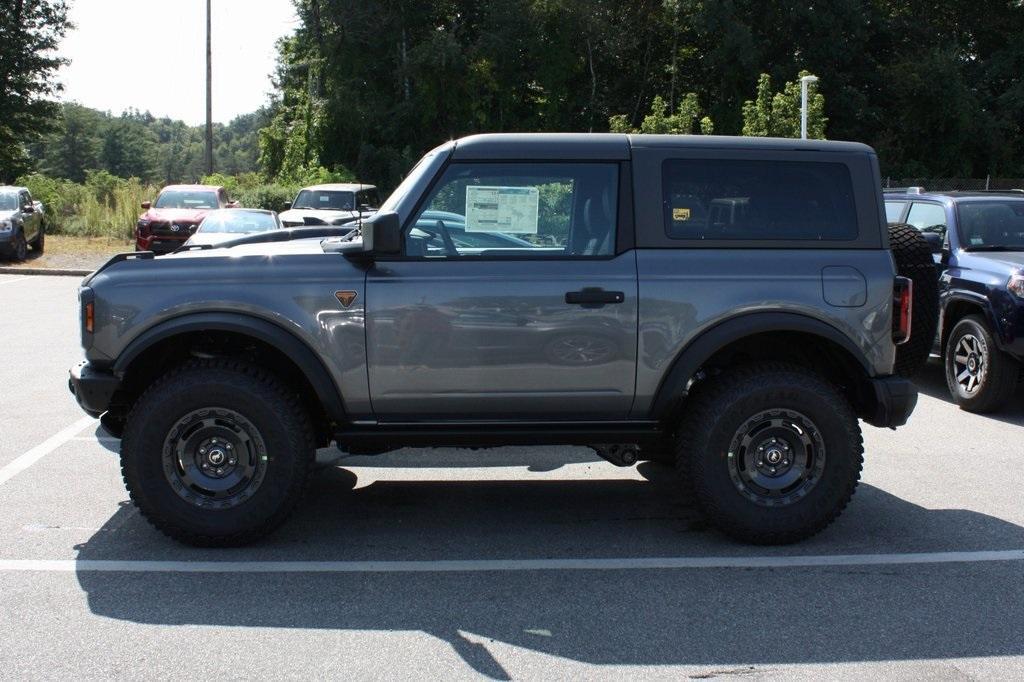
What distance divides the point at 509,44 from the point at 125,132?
89.8 m

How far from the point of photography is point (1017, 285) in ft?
27.6

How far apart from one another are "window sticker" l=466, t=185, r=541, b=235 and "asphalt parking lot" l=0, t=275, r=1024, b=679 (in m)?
1.61

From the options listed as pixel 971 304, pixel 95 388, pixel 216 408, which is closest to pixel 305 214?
pixel 971 304

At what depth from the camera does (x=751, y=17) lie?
44.2m

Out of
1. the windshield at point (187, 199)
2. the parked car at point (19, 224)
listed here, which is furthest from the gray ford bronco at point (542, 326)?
the parked car at point (19, 224)

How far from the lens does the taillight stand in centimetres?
538

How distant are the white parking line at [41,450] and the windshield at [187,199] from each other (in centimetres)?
1593

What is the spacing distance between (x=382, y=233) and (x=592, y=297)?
1.06 m

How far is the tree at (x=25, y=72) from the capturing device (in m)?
42.5

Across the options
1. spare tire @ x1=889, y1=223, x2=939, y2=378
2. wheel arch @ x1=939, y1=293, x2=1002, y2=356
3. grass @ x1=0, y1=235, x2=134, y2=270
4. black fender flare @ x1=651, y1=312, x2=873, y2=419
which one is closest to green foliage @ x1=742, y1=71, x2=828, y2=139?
grass @ x1=0, y1=235, x2=134, y2=270

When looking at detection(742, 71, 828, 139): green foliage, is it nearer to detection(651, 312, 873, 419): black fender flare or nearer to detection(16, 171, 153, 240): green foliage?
detection(16, 171, 153, 240): green foliage

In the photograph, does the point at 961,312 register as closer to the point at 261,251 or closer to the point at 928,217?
the point at 928,217

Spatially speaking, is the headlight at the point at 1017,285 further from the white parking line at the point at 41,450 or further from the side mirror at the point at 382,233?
the white parking line at the point at 41,450

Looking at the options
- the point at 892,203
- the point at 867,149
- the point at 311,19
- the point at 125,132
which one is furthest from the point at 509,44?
the point at 125,132
